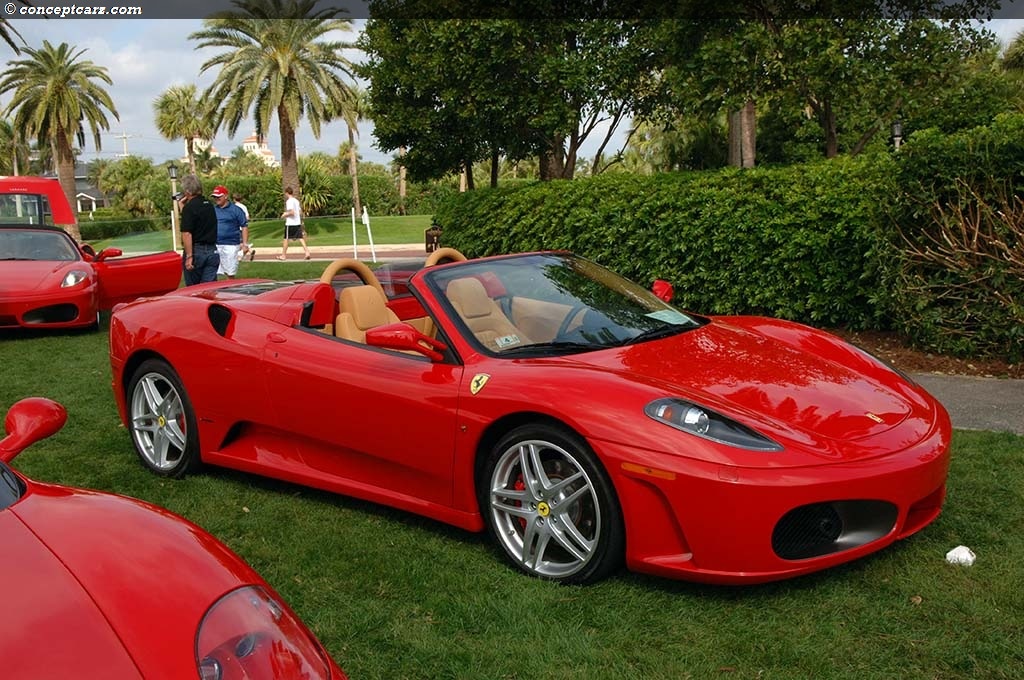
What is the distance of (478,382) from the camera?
3936 mm

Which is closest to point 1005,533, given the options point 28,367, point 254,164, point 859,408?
point 859,408

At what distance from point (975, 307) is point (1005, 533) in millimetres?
4038

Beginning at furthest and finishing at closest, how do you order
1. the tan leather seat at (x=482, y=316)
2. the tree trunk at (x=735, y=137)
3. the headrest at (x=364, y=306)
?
1. the tree trunk at (x=735, y=137)
2. the headrest at (x=364, y=306)
3. the tan leather seat at (x=482, y=316)

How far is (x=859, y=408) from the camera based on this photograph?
3801mm

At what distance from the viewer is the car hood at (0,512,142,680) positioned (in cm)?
160

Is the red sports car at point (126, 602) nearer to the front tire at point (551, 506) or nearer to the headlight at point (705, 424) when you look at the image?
the front tire at point (551, 506)

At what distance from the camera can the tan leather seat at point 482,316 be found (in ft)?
13.8

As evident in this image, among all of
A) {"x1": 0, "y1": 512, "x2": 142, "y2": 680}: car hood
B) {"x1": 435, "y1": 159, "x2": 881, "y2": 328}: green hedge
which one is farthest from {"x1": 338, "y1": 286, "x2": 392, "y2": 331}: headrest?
{"x1": 435, "y1": 159, "x2": 881, "y2": 328}: green hedge

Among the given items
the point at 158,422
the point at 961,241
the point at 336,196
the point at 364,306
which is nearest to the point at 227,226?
the point at 158,422

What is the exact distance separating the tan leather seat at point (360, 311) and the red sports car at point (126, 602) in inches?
99.7

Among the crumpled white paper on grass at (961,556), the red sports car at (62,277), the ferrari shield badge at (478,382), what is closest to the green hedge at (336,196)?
the red sports car at (62,277)

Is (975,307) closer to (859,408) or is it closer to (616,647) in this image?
(859,408)

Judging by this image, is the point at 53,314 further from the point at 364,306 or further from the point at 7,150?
the point at 7,150

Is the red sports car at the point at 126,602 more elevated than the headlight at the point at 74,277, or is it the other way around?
the headlight at the point at 74,277
